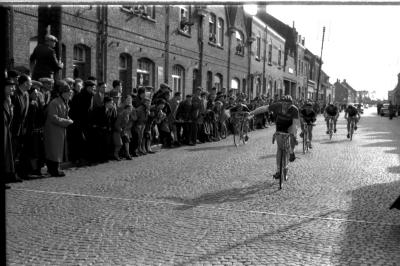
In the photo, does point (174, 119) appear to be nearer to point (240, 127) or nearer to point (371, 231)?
point (240, 127)

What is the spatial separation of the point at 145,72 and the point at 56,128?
979 centimetres

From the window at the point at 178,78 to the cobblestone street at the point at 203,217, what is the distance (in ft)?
35.9

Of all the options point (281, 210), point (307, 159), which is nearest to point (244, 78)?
point (307, 159)

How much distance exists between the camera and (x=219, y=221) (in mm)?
5723

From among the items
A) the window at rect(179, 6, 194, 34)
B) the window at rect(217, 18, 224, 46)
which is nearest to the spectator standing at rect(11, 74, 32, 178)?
the window at rect(179, 6, 194, 34)

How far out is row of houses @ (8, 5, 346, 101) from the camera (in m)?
12.1

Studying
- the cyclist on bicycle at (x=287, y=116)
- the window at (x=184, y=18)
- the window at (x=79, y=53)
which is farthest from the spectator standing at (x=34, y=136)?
the window at (x=184, y=18)

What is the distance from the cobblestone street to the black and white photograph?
0.07ft

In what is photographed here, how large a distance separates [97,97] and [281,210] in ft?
20.0

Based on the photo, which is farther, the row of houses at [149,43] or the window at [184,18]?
the window at [184,18]

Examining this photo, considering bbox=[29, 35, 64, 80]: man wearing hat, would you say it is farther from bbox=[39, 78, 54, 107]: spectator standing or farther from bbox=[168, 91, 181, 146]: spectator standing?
bbox=[168, 91, 181, 146]: spectator standing

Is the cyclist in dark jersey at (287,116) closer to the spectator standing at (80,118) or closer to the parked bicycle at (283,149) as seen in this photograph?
the parked bicycle at (283,149)

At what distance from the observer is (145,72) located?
18703 millimetres

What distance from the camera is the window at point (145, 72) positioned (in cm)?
1818
